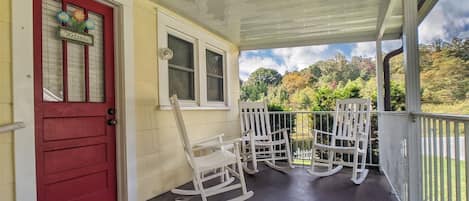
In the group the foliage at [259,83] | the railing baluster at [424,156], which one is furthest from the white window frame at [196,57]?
the foliage at [259,83]

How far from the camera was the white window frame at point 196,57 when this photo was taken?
129 inches

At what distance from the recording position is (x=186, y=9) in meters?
3.38

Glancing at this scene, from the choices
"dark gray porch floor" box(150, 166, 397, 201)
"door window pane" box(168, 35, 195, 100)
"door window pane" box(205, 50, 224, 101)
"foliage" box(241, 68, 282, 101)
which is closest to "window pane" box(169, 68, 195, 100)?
"door window pane" box(168, 35, 195, 100)

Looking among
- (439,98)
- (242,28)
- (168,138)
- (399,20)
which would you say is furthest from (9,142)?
(399,20)

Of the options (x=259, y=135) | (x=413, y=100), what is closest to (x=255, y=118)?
(x=259, y=135)

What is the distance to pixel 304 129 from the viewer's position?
5.50 meters

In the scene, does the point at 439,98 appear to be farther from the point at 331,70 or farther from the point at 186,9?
the point at 331,70

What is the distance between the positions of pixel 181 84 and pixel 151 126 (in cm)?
85

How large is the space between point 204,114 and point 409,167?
2.64 meters

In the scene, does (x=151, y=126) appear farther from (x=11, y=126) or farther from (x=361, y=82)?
(x=361, y=82)

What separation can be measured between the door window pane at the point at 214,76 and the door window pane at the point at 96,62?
2.06 m

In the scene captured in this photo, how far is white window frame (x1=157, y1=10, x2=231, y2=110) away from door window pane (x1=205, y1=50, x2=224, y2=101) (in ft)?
0.23

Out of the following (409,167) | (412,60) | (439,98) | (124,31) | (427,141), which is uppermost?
(124,31)

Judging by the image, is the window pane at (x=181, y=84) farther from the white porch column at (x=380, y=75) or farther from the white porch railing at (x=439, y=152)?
the white porch column at (x=380, y=75)
